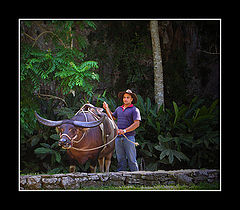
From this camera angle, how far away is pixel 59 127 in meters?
5.54

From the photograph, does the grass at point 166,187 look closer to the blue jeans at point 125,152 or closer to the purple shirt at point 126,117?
the blue jeans at point 125,152

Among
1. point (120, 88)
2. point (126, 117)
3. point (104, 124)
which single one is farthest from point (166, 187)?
point (120, 88)

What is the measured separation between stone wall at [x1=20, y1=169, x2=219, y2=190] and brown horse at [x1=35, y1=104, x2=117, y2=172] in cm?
31

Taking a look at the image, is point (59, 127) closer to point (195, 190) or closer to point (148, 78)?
point (195, 190)

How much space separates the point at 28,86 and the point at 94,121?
179cm

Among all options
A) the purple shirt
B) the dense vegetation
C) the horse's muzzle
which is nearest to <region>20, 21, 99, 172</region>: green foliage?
the dense vegetation

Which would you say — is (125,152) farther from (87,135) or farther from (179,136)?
(179,136)

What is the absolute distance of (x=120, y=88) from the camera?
796 centimetres

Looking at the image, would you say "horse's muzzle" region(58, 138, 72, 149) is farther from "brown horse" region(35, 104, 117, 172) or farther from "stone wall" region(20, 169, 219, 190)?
"stone wall" region(20, 169, 219, 190)

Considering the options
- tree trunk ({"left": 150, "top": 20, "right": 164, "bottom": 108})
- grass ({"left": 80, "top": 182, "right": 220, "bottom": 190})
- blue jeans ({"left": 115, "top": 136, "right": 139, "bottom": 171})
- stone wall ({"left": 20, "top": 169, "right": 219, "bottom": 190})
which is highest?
tree trunk ({"left": 150, "top": 20, "right": 164, "bottom": 108})

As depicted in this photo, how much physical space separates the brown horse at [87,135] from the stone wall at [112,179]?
31 centimetres

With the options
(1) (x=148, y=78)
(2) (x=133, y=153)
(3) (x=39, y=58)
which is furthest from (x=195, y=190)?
(3) (x=39, y=58)

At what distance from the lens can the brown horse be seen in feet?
18.0

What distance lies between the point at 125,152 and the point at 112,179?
0.64m
